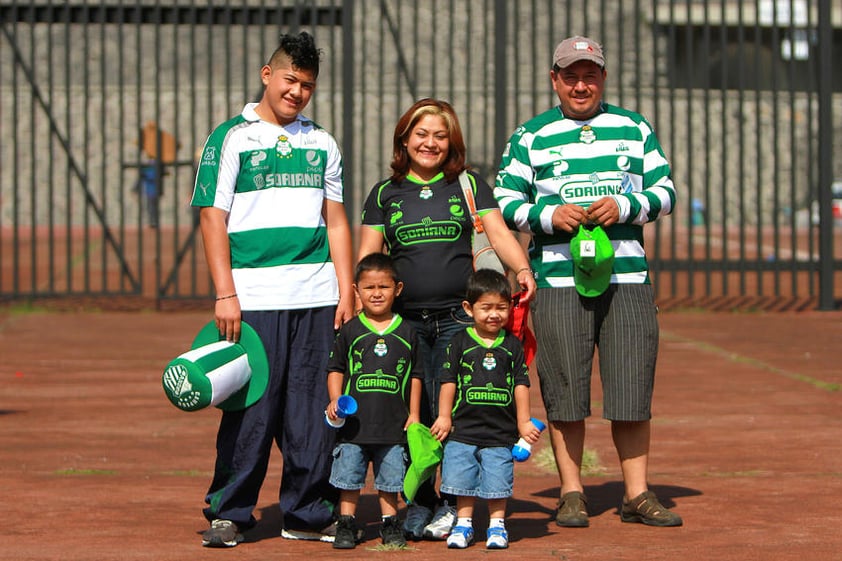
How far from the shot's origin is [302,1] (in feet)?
44.1

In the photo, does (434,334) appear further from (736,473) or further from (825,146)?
(825,146)

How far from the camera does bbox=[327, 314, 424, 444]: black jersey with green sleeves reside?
5164 mm

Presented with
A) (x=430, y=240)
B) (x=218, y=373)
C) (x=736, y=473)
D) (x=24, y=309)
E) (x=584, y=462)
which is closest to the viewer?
(x=218, y=373)

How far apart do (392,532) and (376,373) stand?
550 millimetres

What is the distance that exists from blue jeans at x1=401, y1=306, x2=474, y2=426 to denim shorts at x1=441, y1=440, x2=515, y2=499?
23 cm

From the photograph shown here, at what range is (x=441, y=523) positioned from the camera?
5340mm

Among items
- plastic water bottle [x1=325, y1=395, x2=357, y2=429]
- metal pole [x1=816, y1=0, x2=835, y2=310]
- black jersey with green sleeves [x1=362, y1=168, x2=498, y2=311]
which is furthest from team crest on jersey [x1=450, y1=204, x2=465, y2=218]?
metal pole [x1=816, y1=0, x2=835, y2=310]

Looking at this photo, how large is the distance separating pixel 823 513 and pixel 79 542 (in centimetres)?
278

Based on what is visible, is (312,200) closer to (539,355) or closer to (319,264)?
(319,264)

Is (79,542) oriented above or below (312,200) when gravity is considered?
below

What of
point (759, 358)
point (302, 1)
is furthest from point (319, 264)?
Answer: point (302, 1)

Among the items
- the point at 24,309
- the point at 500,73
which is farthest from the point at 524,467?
the point at 24,309

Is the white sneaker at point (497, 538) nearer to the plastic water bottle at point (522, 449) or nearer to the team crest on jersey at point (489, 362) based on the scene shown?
the plastic water bottle at point (522, 449)

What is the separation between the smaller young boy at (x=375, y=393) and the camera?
203 inches
